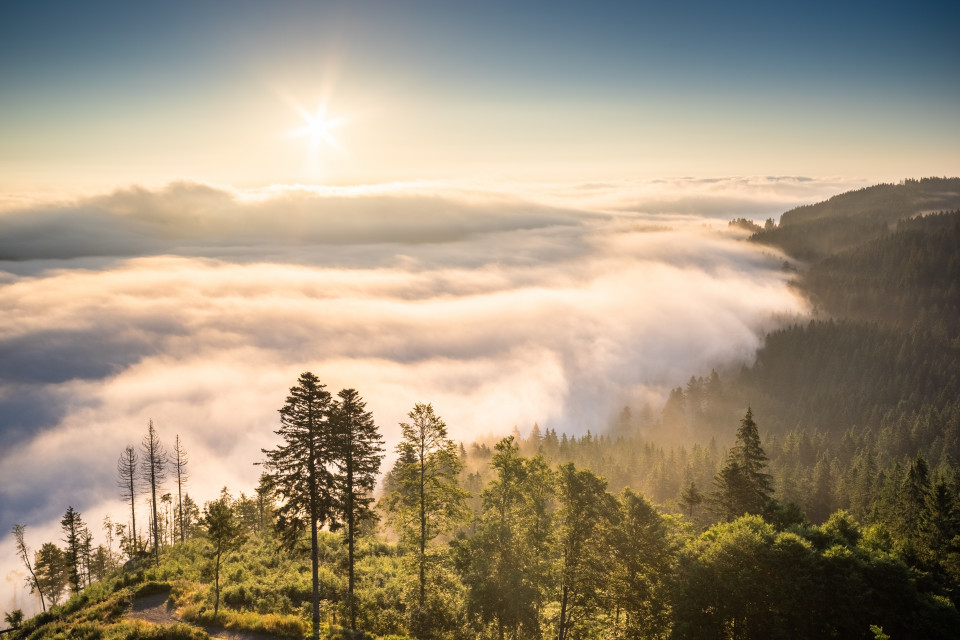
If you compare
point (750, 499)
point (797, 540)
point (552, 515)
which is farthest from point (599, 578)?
point (750, 499)

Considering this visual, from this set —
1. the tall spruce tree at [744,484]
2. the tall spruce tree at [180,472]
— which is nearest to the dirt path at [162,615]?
the tall spruce tree at [180,472]

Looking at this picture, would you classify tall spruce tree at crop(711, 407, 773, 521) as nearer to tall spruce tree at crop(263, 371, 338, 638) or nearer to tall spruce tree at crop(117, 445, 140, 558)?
tall spruce tree at crop(263, 371, 338, 638)

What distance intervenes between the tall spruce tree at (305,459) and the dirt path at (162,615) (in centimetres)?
470

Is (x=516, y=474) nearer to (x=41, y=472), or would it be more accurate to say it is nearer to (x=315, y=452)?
(x=315, y=452)

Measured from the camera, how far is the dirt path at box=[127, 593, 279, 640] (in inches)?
1246

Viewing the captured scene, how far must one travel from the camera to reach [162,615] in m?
36.3

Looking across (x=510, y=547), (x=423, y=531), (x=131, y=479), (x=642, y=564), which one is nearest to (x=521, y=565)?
(x=510, y=547)

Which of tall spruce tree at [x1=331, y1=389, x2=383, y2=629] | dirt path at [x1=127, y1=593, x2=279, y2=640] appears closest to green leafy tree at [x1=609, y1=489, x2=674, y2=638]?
tall spruce tree at [x1=331, y1=389, x2=383, y2=629]

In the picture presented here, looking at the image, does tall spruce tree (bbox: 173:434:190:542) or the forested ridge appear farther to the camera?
tall spruce tree (bbox: 173:434:190:542)

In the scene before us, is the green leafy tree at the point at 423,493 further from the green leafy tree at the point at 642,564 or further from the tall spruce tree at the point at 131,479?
the tall spruce tree at the point at 131,479

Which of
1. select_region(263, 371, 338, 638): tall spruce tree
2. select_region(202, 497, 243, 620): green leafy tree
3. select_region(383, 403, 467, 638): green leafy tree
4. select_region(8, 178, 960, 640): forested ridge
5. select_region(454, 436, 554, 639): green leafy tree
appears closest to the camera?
select_region(8, 178, 960, 640): forested ridge

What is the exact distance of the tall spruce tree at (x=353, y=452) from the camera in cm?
3162

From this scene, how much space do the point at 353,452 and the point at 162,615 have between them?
787 inches

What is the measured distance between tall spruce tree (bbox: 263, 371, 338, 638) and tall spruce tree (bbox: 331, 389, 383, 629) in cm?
74
